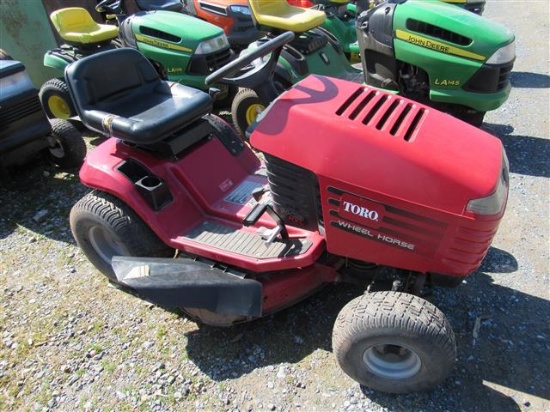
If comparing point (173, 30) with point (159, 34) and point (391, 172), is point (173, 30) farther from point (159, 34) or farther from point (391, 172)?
point (391, 172)

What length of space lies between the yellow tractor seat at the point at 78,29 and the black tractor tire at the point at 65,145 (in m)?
1.13

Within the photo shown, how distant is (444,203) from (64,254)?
253 centimetres

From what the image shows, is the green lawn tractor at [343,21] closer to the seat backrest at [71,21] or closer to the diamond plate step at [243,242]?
the seat backrest at [71,21]

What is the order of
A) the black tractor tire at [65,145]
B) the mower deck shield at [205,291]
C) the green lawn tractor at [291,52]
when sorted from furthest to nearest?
the green lawn tractor at [291,52], the black tractor tire at [65,145], the mower deck shield at [205,291]

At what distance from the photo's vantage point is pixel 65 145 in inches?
158

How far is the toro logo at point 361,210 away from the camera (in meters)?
1.93

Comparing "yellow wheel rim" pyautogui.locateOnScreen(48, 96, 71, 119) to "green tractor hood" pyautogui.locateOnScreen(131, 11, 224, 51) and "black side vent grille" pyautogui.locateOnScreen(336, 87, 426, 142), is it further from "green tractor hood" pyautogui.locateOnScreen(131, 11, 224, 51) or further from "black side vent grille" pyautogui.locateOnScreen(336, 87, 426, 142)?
"black side vent grille" pyautogui.locateOnScreen(336, 87, 426, 142)

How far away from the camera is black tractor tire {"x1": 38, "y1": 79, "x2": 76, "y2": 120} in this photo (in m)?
4.75

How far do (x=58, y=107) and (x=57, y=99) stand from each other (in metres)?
0.10

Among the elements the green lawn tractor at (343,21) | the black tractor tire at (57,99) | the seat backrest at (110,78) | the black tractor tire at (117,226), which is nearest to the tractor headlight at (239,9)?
the green lawn tractor at (343,21)

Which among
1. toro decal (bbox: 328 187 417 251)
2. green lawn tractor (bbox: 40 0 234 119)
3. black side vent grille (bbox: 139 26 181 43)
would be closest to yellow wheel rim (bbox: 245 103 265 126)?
green lawn tractor (bbox: 40 0 234 119)

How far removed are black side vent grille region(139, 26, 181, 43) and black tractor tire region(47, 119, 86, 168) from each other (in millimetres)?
1169

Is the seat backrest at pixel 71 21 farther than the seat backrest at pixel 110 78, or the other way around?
the seat backrest at pixel 71 21

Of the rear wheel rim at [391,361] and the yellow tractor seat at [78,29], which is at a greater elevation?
the yellow tractor seat at [78,29]
